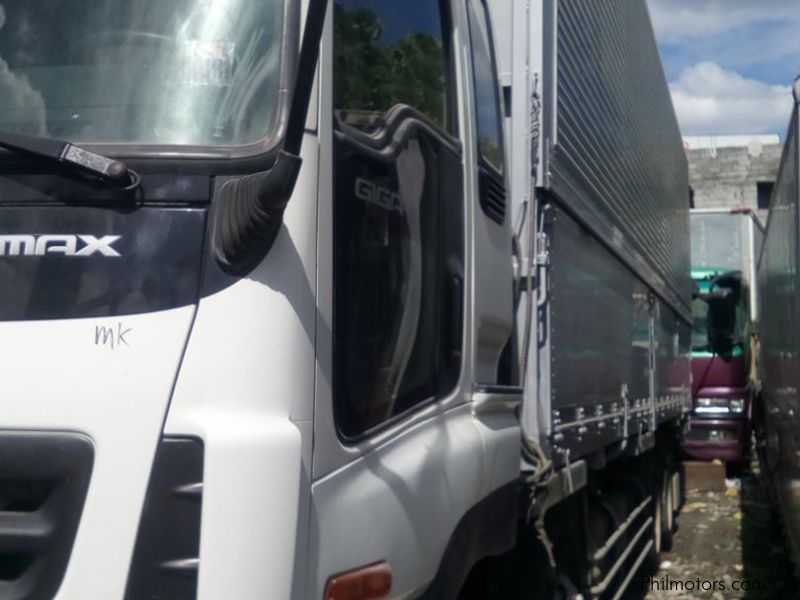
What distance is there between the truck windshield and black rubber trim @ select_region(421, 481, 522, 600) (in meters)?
1.28

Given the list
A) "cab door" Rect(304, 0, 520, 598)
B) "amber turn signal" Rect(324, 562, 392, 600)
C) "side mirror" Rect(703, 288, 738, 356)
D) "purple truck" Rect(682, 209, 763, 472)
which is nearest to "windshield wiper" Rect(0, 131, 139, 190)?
"cab door" Rect(304, 0, 520, 598)

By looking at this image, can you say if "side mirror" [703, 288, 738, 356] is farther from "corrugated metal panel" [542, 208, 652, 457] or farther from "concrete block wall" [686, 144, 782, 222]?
"concrete block wall" [686, 144, 782, 222]

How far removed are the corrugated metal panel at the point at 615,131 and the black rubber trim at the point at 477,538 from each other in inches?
55.2

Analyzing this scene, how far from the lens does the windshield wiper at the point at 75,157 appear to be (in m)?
2.27

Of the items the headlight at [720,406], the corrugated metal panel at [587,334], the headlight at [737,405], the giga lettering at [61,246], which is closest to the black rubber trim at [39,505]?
the giga lettering at [61,246]

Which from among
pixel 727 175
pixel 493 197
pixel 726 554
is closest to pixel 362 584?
pixel 493 197

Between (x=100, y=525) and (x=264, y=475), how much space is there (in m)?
0.34

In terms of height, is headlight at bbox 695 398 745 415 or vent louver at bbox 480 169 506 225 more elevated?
vent louver at bbox 480 169 506 225

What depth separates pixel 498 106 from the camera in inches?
159

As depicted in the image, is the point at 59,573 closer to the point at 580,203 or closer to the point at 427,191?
the point at 427,191

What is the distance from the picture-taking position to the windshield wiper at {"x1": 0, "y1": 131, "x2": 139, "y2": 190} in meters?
2.27

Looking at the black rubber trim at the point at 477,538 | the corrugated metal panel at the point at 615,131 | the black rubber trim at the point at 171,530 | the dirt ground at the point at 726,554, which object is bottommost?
the dirt ground at the point at 726,554

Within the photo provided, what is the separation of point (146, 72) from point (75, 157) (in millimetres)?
313

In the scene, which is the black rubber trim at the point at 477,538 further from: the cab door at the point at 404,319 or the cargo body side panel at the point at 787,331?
the cargo body side panel at the point at 787,331
